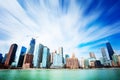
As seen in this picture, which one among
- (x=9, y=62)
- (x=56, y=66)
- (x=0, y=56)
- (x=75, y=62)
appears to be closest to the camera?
(x=9, y=62)

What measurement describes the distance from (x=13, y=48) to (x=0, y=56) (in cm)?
3643

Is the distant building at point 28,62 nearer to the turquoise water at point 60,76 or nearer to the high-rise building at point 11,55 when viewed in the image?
the high-rise building at point 11,55

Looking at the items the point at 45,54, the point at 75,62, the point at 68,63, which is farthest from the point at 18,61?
the point at 75,62

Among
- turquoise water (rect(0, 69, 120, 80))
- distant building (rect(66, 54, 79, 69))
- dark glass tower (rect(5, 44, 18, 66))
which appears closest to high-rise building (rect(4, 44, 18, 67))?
dark glass tower (rect(5, 44, 18, 66))

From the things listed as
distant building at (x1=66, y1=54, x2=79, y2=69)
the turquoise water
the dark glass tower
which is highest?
the dark glass tower

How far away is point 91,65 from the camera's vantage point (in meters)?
193

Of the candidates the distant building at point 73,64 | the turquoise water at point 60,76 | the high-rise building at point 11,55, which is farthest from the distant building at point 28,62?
the turquoise water at point 60,76

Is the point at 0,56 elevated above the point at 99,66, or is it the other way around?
the point at 0,56

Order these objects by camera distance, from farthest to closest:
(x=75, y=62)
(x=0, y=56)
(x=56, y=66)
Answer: (x=56, y=66) < (x=0, y=56) < (x=75, y=62)

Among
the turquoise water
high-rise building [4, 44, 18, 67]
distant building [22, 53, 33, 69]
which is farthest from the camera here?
high-rise building [4, 44, 18, 67]

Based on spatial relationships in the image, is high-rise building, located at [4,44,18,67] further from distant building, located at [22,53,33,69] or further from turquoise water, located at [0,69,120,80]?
turquoise water, located at [0,69,120,80]

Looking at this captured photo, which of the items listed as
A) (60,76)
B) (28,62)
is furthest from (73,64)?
(60,76)

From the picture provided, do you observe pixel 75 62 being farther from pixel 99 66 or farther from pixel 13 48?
pixel 13 48

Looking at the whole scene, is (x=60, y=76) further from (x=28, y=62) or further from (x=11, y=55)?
(x=11, y=55)
